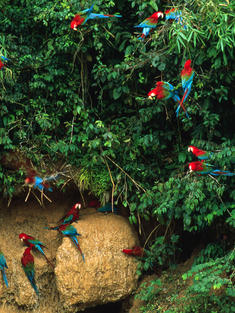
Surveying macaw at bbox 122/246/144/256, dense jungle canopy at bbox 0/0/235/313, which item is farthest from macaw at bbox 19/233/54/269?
macaw at bbox 122/246/144/256

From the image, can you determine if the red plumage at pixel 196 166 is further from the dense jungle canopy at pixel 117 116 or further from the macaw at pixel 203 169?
the dense jungle canopy at pixel 117 116

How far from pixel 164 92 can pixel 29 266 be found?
2.12 m

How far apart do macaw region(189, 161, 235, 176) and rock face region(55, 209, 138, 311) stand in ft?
4.07

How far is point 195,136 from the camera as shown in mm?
4129

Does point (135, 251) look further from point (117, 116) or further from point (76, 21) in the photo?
point (76, 21)

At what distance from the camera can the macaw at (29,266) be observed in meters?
4.40

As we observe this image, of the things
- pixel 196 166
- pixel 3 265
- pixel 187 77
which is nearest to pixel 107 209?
pixel 3 265

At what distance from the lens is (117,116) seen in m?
4.73

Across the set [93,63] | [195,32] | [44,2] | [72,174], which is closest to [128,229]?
[72,174]

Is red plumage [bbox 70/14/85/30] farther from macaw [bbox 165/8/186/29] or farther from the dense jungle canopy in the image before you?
macaw [bbox 165/8/186/29]

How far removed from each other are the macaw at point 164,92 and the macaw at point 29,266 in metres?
1.93

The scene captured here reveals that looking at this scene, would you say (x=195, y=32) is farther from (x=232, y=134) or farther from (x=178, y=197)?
(x=178, y=197)

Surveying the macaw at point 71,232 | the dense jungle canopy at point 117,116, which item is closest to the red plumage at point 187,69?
the dense jungle canopy at point 117,116

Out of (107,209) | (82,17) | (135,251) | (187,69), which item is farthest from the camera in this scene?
(107,209)
